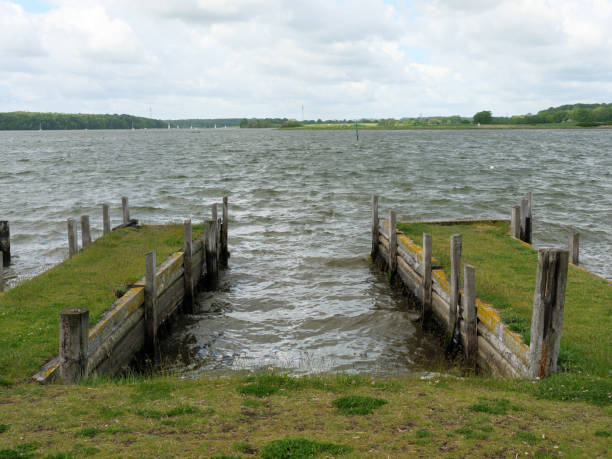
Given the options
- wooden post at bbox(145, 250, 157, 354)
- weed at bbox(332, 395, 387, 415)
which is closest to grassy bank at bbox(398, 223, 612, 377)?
weed at bbox(332, 395, 387, 415)

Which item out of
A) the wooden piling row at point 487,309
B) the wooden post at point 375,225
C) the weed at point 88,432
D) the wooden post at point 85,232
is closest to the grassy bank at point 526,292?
the wooden piling row at point 487,309

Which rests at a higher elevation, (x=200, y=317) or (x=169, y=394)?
(x=169, y=394)

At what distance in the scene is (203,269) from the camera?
57.3ft

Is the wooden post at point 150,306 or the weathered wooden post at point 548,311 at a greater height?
the weathered wooden post at point 548,311

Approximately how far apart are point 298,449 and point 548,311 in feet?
14.5

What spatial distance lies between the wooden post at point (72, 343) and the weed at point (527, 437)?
6.06 m

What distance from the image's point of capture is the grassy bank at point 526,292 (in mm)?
8672

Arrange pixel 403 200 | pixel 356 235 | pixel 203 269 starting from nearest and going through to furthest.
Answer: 1. pixel 203 269
2. pixel 356 235
3. pixel 403 200

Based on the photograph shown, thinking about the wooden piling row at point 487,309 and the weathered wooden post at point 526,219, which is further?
the weathered wooden post at point 526,219

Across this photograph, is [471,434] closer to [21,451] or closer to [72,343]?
[21,451]

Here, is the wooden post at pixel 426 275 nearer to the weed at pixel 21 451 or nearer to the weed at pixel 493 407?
the weed at pixel 493 407

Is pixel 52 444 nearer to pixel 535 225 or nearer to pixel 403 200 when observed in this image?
pixel 535 225

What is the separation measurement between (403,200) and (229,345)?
2496 cm

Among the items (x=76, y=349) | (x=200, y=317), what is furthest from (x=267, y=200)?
(x=76, y=349)
